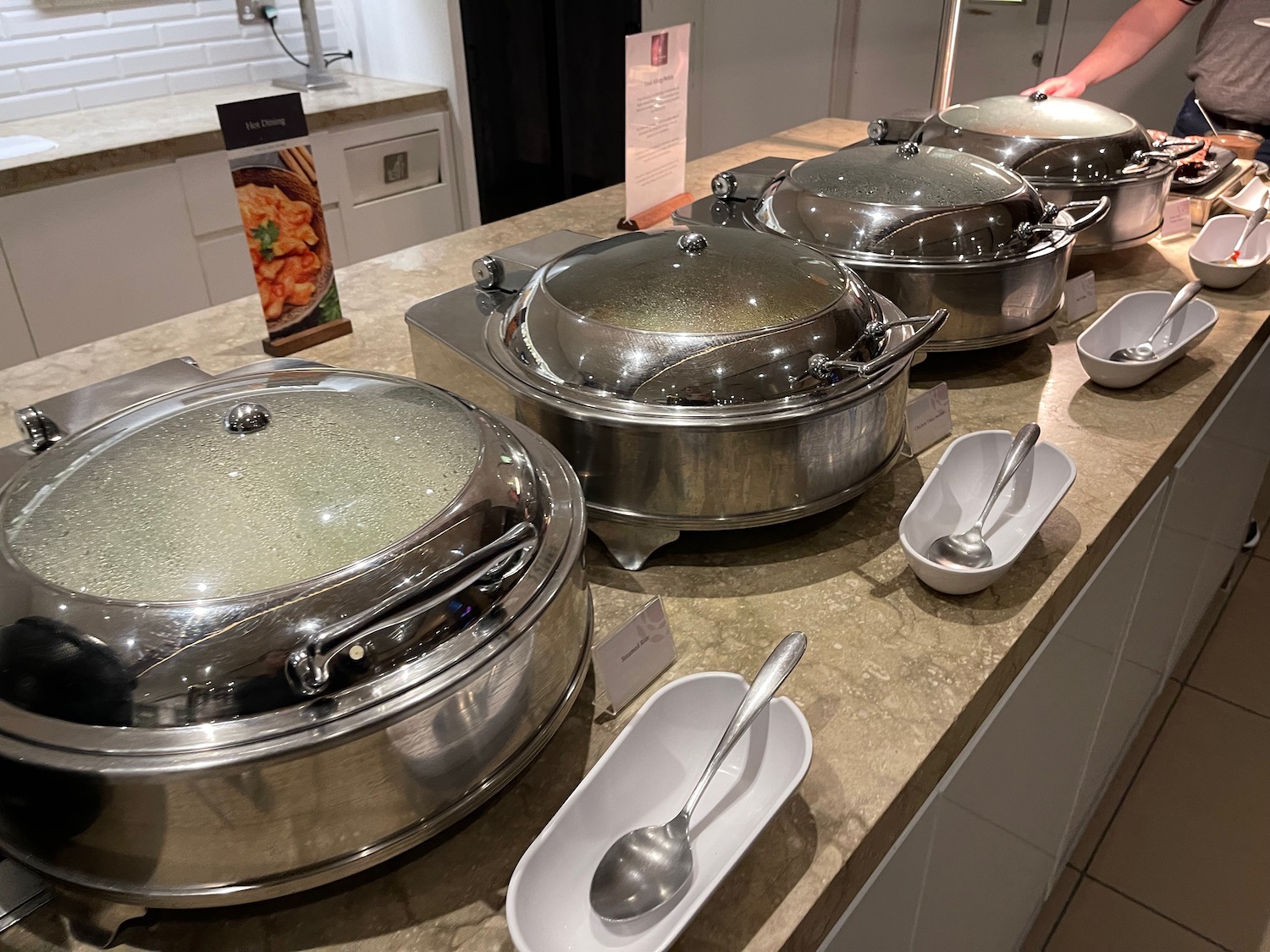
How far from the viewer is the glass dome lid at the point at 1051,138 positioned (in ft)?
4.38

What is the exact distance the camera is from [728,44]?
4543mm

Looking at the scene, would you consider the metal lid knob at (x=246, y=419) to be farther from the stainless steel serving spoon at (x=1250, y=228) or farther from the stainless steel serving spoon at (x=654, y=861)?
the stainless steel serving spoon at (x=1250, y=228)

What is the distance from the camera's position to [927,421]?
39.7 inches

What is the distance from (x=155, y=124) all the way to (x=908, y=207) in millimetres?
2242

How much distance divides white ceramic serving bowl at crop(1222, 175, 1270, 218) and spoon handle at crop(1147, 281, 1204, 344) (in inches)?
22.8

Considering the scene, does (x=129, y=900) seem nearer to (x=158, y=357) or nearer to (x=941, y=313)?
(x=941, y=313)

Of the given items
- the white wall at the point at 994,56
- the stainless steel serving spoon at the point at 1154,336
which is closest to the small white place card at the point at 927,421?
the stainless steel serving spoon at the point at 1154,336

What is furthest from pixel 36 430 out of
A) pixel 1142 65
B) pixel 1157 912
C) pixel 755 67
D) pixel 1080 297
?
pixel 755 67

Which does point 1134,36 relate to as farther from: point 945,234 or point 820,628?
point 820,628

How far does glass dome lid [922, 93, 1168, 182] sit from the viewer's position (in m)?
1.33

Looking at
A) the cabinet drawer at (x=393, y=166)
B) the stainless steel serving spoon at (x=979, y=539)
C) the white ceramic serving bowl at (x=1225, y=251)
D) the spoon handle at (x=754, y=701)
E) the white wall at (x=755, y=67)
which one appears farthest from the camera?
the white wall at (x=755, y=67)

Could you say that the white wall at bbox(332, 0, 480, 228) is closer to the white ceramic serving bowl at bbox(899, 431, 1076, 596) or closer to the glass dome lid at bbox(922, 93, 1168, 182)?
the glass dome lid at bbox(922, 93, 1168, 182)

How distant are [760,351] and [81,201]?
6.98 feet

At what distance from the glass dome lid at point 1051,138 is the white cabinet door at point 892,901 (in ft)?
3.27
